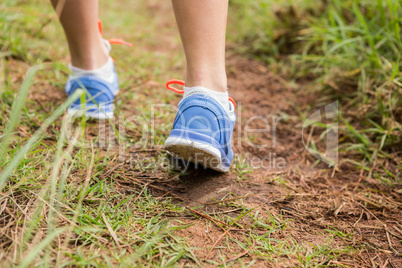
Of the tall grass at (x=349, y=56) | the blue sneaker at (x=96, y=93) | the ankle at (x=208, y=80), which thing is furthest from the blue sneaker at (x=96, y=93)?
the tall grass at (x=349, y=56)

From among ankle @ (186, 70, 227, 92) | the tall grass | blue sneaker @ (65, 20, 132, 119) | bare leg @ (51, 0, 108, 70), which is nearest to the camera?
ankle @ (186, 70, 227, 92)

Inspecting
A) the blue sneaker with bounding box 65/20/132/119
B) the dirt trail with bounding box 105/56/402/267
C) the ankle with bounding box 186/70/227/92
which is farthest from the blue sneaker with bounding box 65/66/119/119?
the ankle with bounding box 186/70/227/92

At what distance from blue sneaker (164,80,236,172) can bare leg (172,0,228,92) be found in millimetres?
76

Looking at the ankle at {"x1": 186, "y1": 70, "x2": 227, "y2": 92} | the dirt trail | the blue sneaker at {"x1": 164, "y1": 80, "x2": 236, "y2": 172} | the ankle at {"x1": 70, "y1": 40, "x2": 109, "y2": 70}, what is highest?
the ankle at {"x1": 70, "y1": 40, "x2": 109, "y2": 70}

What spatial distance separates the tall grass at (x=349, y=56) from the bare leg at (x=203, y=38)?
850mm

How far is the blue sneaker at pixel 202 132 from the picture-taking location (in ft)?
3.47

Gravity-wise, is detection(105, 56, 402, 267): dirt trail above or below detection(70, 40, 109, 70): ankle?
below

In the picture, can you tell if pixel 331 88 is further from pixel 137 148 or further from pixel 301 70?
pixel 137 148

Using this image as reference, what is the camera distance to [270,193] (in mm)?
1229

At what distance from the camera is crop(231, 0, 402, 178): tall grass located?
1605mm

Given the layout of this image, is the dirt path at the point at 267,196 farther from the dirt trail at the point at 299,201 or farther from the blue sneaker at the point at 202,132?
the blue sneaker at the point at 202,132

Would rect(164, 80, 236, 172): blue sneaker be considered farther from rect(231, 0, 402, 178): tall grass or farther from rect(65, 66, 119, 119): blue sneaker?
rect(231, 0, 402, 178): tall grass

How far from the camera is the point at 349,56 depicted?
6.50 feet

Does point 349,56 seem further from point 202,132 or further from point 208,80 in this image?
point 202,132
